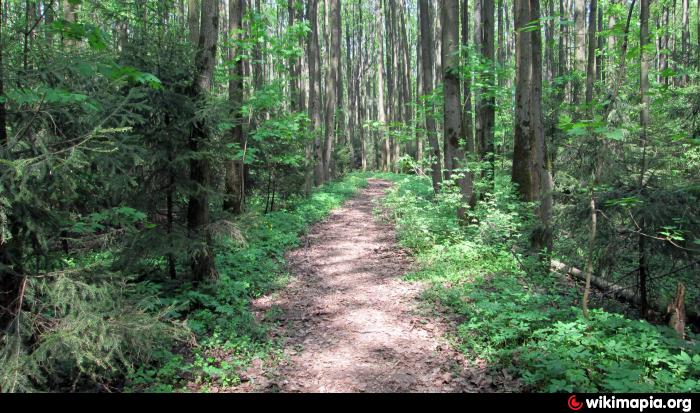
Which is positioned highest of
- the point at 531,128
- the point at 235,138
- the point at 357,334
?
the point at 235,138

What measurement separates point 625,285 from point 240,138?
9.04 meters

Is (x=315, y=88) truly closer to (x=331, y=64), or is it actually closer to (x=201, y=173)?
(x=331, y=64)

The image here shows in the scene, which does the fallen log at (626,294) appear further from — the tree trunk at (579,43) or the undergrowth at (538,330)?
the tree trunk at (579,43)

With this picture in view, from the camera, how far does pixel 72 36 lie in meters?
3.74

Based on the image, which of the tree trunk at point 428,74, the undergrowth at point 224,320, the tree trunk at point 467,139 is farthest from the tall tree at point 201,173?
the tree trunk at point 428,74

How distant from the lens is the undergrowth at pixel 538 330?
12.2 feet

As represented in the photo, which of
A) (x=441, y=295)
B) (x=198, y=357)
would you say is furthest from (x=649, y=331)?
(x=198, y=357)

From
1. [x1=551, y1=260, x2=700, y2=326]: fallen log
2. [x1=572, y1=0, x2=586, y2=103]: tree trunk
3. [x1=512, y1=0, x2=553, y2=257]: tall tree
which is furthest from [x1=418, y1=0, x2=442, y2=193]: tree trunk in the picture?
[x1=551, y1=260, x2=700, y2=326]: fallen log
